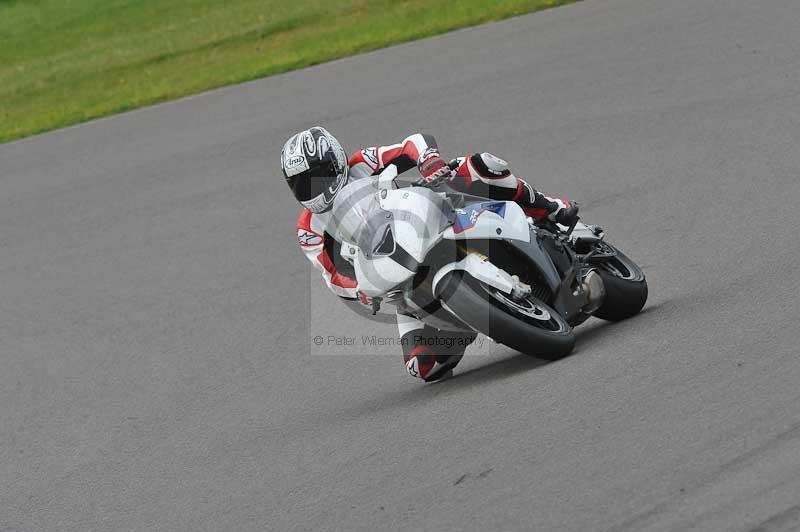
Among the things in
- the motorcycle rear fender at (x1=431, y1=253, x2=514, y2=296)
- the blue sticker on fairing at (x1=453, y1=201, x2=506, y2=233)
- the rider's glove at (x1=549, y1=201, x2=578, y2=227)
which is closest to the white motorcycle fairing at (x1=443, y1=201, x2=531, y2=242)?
the blue sticker on fairing at (x1=453, y1=201, x2=506, y2=233)

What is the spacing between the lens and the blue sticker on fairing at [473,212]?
6.56 meters

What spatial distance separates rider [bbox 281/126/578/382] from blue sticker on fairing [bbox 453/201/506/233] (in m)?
0.21

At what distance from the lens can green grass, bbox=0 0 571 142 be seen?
16.4 meters

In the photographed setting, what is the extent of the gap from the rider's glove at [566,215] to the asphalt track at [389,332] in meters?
0.70

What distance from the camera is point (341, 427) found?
6961 mm

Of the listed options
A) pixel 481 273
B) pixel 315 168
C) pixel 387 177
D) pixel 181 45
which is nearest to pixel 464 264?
pixel 481 273

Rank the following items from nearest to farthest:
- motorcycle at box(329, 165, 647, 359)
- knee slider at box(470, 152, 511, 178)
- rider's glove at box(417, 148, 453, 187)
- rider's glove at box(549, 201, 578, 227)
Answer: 1. motorcycle at box(329, 165, 647, 359)
2. rider's glove at box(417, 148, 453, 187)
3. knee slider at box(470, 152, 511, 178)
4. rider's glove at box(549, 201, 578, 227)

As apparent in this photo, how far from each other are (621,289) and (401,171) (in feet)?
5.03

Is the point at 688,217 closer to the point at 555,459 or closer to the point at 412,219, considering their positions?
the point at 412,219

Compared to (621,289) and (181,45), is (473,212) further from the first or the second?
(181,45)

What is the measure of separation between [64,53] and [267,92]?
6839 millimetres

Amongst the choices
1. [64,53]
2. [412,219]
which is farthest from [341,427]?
[64,53]

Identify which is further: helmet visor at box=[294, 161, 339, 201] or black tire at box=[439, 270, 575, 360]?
helmet visor at box=[294, 161, 339, 201]

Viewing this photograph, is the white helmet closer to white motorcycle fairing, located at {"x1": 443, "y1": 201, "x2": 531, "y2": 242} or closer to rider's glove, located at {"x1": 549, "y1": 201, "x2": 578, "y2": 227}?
white motorcycle fairing, located at {"x1": 443, "y1": 201, "x2": 531, "y2": 242}
